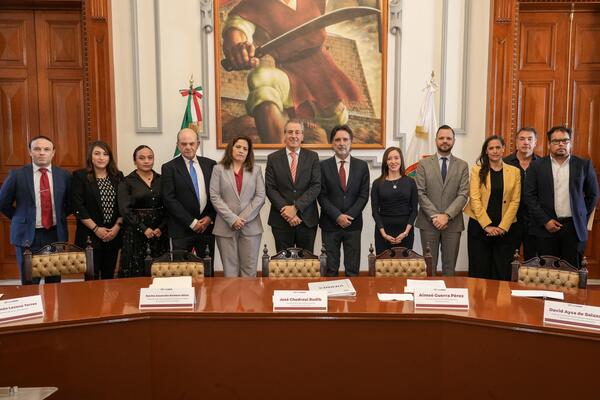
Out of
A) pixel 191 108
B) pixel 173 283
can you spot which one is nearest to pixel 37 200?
pixel 191 108

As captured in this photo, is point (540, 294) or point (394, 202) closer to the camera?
point (540, 294)

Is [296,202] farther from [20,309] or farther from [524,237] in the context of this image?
[20,309]

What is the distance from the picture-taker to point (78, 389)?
194 centimetres

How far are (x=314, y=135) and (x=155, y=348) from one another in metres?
3.31

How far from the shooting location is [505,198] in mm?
3844

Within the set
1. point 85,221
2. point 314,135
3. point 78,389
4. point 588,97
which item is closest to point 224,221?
point 85,221

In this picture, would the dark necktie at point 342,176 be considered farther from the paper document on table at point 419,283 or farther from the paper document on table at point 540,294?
the paper document on table at point 540,294

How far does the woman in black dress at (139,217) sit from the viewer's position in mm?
3691

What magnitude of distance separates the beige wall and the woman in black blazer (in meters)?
1.17

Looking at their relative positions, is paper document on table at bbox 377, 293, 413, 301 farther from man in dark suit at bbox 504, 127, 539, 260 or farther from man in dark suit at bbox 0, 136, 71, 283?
man in dark suit at bbox 0, 136, 71, 283

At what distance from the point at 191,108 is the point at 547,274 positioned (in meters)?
3.39

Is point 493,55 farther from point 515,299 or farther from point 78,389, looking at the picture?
point 78,389

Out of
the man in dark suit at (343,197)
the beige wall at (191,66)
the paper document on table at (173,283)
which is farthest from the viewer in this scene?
the beige wall at (191,66)

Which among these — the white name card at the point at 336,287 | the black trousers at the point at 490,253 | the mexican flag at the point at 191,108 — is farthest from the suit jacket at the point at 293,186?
the white name card at the point at 336,287
